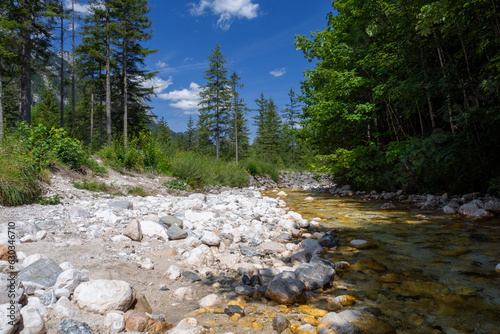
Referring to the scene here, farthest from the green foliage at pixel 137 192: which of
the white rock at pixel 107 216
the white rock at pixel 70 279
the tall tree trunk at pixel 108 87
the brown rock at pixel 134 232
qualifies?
the tall tree trunk at pixel 108 87

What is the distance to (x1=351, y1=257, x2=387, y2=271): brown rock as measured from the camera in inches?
107

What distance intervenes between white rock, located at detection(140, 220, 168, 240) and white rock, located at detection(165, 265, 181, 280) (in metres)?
0.87

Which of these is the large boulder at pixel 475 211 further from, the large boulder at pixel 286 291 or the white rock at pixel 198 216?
the white rock at pixel 198 216

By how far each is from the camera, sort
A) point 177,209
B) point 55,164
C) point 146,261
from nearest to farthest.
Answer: point 146,261
point 177,209
point 55,164

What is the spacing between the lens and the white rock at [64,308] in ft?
4.76

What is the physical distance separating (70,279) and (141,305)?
0.52 meters

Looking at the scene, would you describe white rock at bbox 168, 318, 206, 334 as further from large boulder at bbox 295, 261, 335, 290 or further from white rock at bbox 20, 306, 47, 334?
large boulder at bbox 295, 261, 335, 290

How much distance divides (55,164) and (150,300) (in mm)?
6578

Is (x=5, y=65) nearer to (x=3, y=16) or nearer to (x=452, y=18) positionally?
(x=3, y=16)

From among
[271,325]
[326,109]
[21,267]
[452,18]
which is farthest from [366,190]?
[21,267]

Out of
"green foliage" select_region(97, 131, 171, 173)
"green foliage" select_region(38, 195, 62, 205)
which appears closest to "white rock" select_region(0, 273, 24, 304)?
"green foliage" select_region(38, 195, 62, 205)

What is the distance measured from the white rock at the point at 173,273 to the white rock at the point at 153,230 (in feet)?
2.87

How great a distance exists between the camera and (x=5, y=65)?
1416 centimetres

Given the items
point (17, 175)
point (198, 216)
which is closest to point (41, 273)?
point (198, 216)
